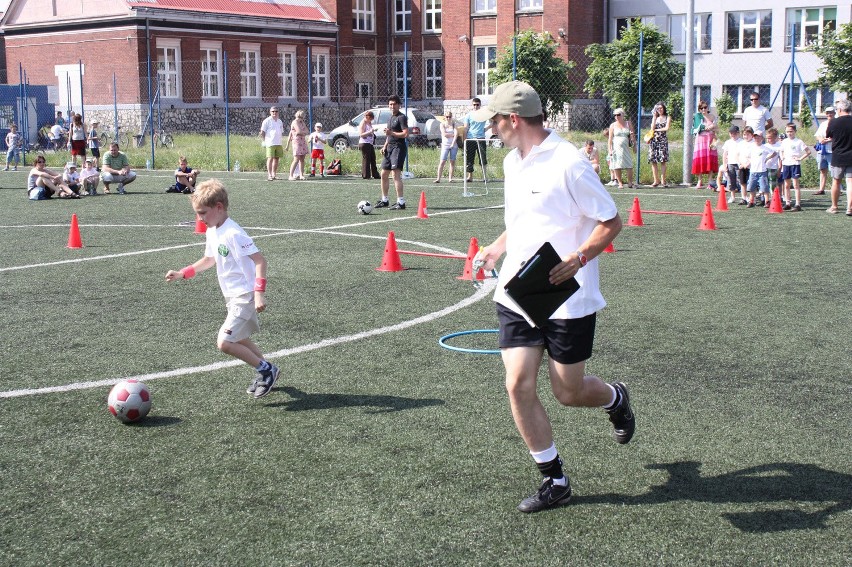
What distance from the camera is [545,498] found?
470 centimetres

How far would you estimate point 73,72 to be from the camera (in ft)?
156

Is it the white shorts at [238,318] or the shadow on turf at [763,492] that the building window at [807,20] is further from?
the shadow on turf at [763,492]

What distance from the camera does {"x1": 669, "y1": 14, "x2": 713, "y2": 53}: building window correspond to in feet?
169

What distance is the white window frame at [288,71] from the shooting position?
5197 centimetres

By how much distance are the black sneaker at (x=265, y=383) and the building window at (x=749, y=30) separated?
1918 inches

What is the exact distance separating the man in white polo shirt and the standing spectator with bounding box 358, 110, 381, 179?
21036 millimetres

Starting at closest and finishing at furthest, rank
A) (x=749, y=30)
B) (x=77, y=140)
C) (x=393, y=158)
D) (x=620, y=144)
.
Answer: (x=393, y=158), (x=620, y=144), (x=77, y=140), (x=749, y=30)

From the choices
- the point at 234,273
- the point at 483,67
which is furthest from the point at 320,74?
the point at 234,273

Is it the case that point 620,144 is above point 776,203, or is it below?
above

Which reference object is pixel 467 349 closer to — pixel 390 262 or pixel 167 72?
pixel 390 262

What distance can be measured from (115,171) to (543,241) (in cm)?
2081

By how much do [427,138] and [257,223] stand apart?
2382 centimetres

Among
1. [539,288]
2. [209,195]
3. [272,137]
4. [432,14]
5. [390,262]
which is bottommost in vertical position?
[390,262]

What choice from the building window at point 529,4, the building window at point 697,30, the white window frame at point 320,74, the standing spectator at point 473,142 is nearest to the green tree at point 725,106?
the building window at point 697,30
